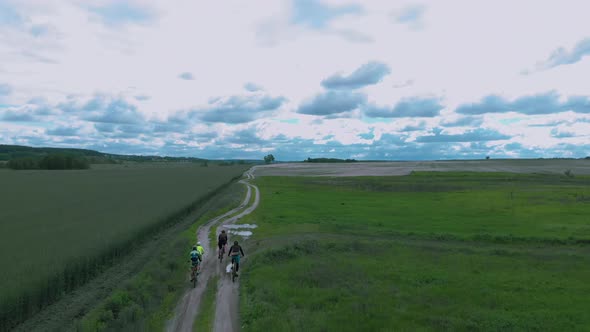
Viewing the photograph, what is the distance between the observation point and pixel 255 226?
121ft

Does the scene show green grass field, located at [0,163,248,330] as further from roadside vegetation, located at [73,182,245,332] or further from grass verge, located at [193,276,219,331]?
grass verge, located at [193,276,219,331]

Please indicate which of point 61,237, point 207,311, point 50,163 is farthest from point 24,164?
point 207,311

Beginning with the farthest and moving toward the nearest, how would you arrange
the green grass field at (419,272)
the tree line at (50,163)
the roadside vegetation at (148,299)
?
the tree line at (50,163)
the roadside vegetation at (148,299)
the green grass field at (419,272)

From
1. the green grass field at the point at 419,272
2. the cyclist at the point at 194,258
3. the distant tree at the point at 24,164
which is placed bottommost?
the green grass field at the point at 419,272

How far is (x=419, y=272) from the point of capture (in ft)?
68.6

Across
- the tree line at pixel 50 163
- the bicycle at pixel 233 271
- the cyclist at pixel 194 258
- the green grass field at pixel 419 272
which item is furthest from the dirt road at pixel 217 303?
the tree line at pixel 50 163

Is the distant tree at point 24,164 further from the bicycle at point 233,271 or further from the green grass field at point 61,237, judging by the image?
the bicycle at point 233,271

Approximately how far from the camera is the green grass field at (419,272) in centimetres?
1522

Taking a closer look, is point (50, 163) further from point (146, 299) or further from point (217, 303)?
point (217, 303)

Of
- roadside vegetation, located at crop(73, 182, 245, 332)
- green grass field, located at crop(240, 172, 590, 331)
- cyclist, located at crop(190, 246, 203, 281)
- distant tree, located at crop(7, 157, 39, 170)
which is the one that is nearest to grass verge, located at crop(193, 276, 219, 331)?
roadside vegetation, located at crop(73, 182, 245, 332)

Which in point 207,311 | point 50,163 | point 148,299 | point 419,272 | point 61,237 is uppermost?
point 50,163

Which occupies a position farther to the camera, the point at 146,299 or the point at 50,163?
the point at 50,163

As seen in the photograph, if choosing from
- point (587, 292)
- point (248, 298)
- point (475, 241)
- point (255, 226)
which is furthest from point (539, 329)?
point (255, 226)

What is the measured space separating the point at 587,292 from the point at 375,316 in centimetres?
1083
